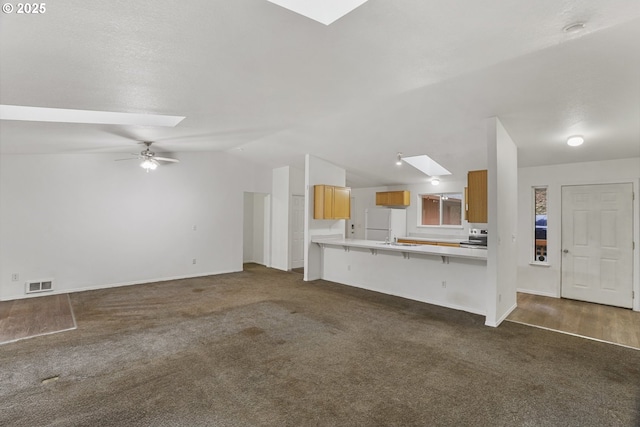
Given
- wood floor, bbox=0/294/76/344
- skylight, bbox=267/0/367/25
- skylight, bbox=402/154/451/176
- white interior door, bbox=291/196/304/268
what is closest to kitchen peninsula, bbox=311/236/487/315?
white interior door, bbox=291/196/304/268

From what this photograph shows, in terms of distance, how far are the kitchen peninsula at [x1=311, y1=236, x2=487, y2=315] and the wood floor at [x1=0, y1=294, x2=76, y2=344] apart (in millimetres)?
4305

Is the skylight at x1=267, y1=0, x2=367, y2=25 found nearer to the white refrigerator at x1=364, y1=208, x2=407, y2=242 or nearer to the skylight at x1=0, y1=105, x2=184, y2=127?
the skylight at x1=0, y1=105, x2=184, y2=127

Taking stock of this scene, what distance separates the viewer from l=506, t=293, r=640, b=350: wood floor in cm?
368

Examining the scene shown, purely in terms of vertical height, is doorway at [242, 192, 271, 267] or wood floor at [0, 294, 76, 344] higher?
doorway at [242, 192, 271, 267]

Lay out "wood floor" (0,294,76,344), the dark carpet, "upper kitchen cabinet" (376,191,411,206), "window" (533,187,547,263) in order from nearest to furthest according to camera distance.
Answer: the dark carpet, "wood floor" (0,294,76,344), "window" (533,187,547,263), "upper kitchen cabinet" (376,191,411,206)

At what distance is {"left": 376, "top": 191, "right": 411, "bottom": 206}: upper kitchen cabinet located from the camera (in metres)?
7.59

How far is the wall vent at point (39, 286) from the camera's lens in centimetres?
514

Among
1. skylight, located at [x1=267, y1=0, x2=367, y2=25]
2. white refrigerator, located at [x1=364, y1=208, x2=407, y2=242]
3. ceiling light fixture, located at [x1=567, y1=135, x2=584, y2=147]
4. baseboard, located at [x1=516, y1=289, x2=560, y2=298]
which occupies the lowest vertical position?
baseboard, located at [x1=516, y1=289, x2=560, y2=298]

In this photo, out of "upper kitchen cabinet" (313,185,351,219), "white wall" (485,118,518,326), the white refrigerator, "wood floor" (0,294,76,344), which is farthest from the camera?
the white refrigerator

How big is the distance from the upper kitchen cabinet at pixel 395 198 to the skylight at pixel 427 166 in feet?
2.75

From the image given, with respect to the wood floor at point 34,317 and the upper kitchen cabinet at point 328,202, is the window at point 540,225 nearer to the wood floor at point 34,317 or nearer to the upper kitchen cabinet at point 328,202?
the upper kitchen cabinet at point 328,202

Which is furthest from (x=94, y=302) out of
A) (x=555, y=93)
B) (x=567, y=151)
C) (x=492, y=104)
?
(x=567, y=151)

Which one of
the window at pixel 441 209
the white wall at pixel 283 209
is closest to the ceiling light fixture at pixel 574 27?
the window at pixel 441 209

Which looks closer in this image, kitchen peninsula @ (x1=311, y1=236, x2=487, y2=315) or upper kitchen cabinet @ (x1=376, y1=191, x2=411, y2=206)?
kitchen peninsula @ (x1=311, y1=236, x2=487, y2=315)
